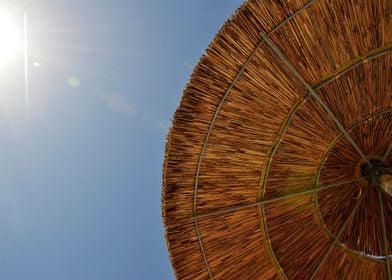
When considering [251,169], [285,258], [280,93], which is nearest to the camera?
[280,93]

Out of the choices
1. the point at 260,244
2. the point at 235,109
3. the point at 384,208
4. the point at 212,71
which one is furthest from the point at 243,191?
the point at 384,208

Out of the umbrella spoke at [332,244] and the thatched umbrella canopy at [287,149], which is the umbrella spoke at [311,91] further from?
the umbrella spoke at [332,244]

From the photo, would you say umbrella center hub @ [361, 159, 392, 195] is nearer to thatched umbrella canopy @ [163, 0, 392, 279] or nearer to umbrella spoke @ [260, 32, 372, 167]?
thatched umbrella canopy @ [163, 0, 392, 279]

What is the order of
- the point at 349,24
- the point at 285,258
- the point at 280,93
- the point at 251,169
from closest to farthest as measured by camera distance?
the point at 349,24, the point at 280,93, the point at 251,169, the point at 285,258

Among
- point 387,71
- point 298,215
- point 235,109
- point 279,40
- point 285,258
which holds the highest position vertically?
point 279,40

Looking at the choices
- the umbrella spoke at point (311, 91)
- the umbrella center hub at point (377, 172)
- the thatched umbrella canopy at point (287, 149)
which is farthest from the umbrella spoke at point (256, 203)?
the umbrella spoke at point (311, 91)

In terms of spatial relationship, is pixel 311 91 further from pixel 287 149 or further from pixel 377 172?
pixel 377 172

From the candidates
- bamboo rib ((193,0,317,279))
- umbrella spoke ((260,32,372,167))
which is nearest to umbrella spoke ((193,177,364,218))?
bamboo rib ((193,0,317,279))

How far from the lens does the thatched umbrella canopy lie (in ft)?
11.4

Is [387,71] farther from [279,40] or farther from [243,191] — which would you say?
[243,191]

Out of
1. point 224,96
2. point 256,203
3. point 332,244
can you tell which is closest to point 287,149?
point 256,203

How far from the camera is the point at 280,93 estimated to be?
3713mm

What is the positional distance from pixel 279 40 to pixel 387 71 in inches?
42.2

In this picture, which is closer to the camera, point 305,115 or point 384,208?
point 305,115
